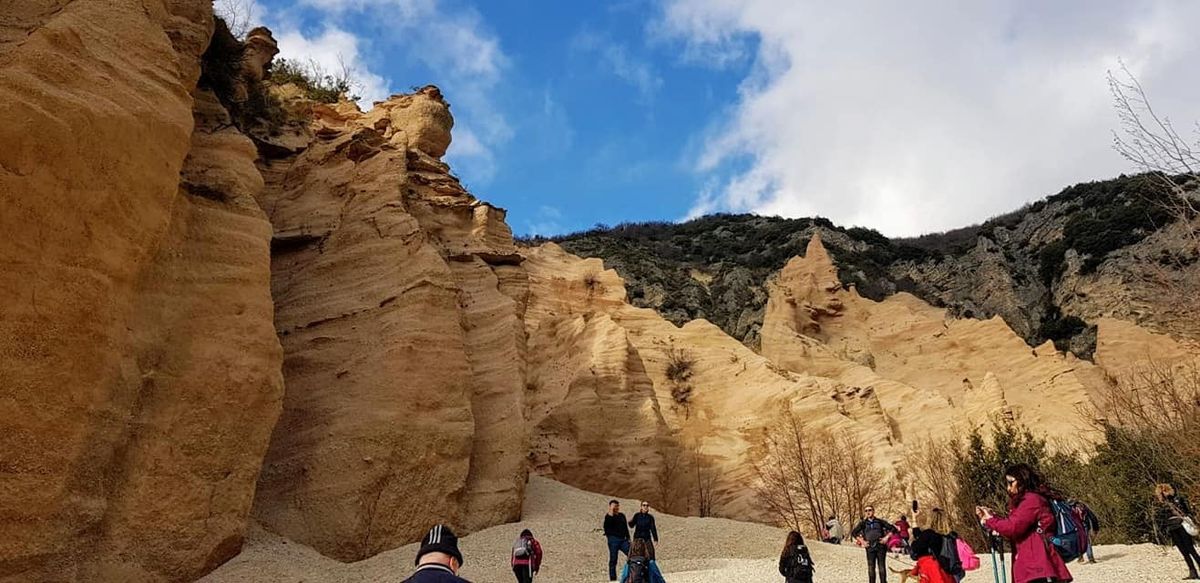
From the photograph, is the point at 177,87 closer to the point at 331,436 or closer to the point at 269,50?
the point at 331,436

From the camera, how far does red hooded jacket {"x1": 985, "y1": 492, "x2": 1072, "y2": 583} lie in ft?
16.0

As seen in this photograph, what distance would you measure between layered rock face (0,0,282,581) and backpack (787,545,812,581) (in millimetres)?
8414

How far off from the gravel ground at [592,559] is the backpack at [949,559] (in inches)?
183

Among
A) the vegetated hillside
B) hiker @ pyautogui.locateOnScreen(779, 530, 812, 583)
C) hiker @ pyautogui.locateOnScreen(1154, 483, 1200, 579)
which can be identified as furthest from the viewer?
the vegetated hillside

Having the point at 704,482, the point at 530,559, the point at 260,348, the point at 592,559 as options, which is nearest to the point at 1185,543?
the point at 530,559

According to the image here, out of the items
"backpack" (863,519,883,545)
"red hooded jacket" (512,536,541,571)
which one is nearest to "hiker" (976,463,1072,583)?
"backpack" (863,519,883,545)

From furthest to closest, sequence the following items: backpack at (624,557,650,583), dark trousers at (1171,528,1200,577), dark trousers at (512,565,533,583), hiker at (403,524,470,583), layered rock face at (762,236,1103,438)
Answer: layered rock face at (762,236,1103,438), dark trousers at (512,565,533,583), dark trousers at (1171,528,1200,577), backpack at (624,557,650,583), hiker at (403,524,470,583)

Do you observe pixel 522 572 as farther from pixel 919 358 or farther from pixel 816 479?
pixel 919 358

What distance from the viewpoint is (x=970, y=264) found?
219ft

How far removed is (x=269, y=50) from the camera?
23.6m

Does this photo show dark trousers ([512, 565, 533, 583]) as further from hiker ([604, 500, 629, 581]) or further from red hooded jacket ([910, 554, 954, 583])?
red hooded jacket ([910, 554, 954, 583])

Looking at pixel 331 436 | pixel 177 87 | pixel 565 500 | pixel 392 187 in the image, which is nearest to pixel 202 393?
pixel 331 436

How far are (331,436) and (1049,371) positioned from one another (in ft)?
105

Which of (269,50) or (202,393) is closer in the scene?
(202,393)
